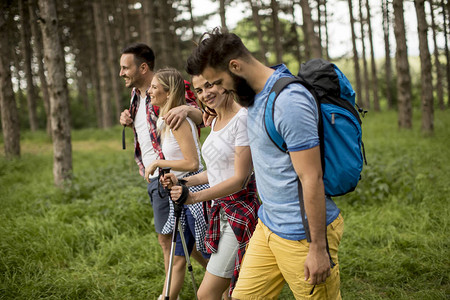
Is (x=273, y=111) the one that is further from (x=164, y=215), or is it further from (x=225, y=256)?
(x=164, y=215)

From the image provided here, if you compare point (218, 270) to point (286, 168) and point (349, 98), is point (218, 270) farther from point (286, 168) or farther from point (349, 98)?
point (349, 98)

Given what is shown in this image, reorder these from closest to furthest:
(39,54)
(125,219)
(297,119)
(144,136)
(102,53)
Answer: (297,119) → (144,136) → (125,219) → (39,54) → (102,53)

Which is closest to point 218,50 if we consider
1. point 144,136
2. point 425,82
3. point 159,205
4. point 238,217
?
point 238,217

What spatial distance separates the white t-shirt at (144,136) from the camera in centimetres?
354

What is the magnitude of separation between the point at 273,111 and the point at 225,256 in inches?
49.6

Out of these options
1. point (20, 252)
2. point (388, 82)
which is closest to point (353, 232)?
point (20, 252)

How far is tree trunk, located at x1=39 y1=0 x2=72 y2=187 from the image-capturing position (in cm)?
784

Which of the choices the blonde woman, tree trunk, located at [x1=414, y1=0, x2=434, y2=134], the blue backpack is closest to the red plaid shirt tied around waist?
the blonde woman

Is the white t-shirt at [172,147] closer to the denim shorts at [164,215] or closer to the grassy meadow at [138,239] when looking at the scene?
the denim shorts at [164,215]

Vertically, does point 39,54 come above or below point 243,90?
above

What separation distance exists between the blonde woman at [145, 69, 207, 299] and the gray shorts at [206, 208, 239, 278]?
487mm

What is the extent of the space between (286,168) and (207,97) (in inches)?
36.3

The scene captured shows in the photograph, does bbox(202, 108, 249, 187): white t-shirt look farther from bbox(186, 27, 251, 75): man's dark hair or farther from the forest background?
the forest background

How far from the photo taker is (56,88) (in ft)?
26.2
